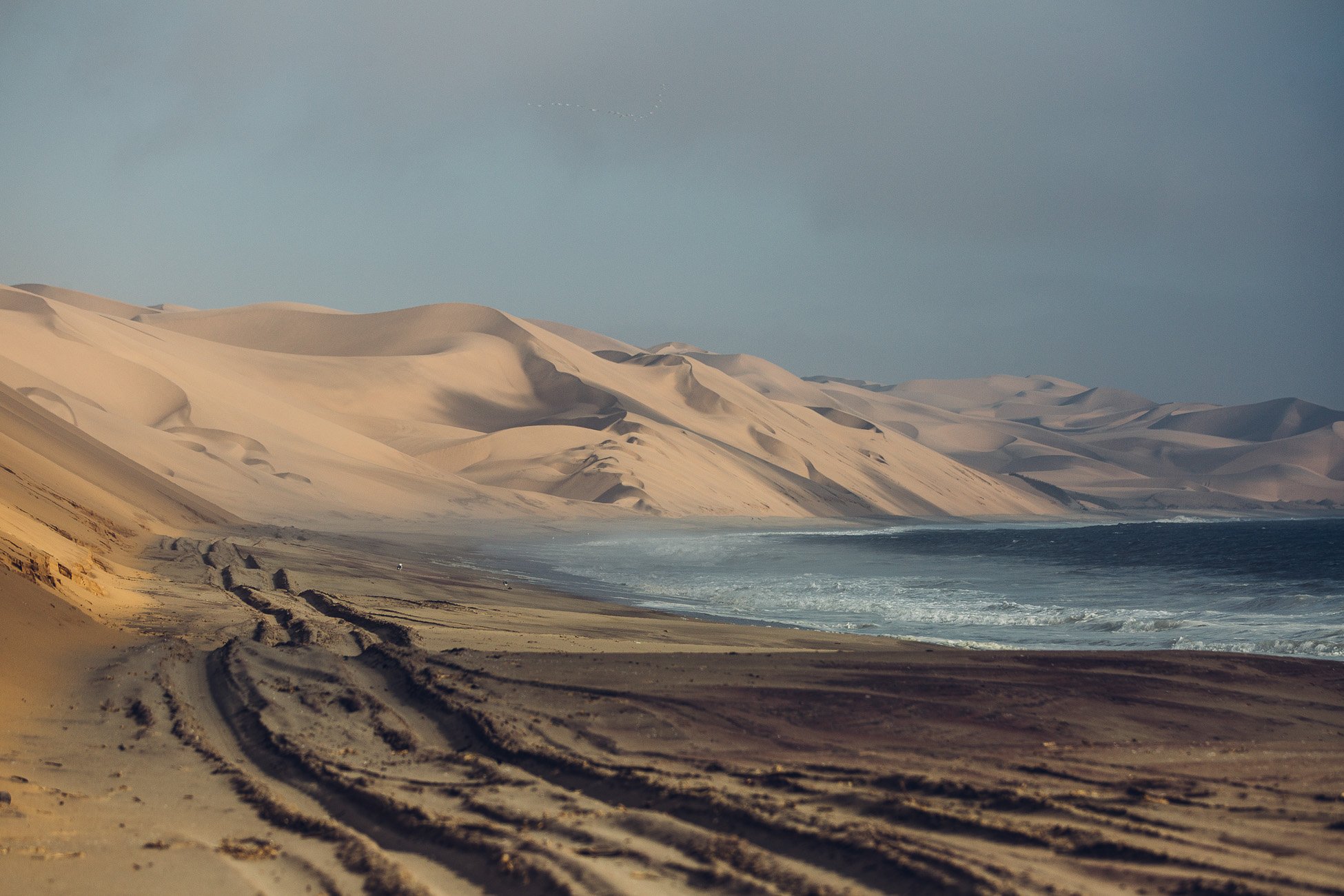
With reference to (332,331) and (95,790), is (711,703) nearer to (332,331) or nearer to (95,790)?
(95,790)

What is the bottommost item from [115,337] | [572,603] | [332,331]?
[572,603]

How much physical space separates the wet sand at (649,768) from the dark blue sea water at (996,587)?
221 inches

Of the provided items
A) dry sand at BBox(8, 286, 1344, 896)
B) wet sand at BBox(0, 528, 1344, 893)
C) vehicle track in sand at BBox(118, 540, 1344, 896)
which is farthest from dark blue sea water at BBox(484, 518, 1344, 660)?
vehicle track in sand at BBox(118, 540, 1344, 896)

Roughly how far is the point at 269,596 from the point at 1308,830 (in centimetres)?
1403

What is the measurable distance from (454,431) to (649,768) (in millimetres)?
78097

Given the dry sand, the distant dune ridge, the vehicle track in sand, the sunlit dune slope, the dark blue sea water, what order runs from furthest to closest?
the sunlit dune slope < the distant dune ridge < the dark blue sea water < the dry sand < the vehicle track in sand

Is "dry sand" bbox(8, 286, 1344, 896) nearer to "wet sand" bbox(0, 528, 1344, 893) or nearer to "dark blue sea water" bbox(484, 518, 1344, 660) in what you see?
"wet sand" bbox(0, 528, 1344, 893)

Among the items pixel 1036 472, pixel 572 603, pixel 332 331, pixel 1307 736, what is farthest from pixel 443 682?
pixel 1036 472

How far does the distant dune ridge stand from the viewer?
48125 millimetres

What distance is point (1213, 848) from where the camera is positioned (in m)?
5.23

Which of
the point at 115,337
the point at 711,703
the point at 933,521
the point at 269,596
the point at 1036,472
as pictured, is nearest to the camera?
the point at 711,703

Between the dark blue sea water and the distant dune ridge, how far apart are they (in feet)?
46.5

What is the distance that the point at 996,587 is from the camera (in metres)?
26.4

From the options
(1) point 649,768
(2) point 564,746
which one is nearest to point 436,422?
(2) point 564,746
